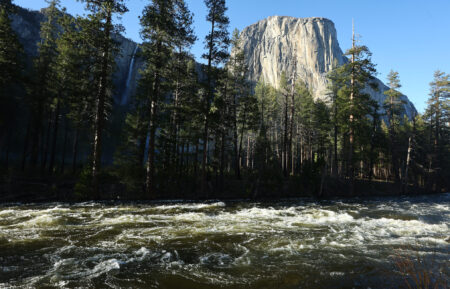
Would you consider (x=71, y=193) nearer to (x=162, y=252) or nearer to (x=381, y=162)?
(x=162, y=252)

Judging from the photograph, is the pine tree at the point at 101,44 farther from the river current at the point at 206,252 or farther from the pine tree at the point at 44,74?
the pine tree at the point at 44,74

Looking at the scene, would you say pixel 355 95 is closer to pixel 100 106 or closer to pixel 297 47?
pixel 100 106

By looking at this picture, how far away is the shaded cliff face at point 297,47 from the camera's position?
444 ft

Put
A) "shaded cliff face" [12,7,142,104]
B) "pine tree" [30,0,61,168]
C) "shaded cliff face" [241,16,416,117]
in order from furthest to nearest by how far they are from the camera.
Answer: "shaded cliff face" [241,16,416,117] → "shaded cliff face" [12,7,142,104] → "pine tree" [30,0,61,168]

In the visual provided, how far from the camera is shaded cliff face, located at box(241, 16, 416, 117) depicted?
444 feet

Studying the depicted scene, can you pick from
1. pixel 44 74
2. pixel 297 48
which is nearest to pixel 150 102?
pixel 44 74

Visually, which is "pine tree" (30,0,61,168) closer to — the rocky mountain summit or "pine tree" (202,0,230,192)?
"pine tree" (202,0,230,192)

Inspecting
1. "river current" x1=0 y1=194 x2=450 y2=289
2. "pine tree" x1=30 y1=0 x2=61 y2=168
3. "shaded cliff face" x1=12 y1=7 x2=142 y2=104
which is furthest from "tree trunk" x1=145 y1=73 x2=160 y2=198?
"shaded cliff face" x1=12 y1=7 x2=142 y2=104

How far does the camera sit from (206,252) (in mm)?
5422

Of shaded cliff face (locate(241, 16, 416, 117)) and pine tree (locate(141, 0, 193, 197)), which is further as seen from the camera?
shaded cliff face (locate(241, 16, 416, 117))

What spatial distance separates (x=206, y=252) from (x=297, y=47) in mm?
155096

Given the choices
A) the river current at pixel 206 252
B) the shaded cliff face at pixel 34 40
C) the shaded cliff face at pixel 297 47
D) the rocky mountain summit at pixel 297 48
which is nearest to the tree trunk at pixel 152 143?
the river current at pixel 206 252

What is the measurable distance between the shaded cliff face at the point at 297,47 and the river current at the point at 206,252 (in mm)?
129080

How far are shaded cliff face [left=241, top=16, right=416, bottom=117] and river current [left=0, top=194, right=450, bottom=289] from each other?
12908cm
